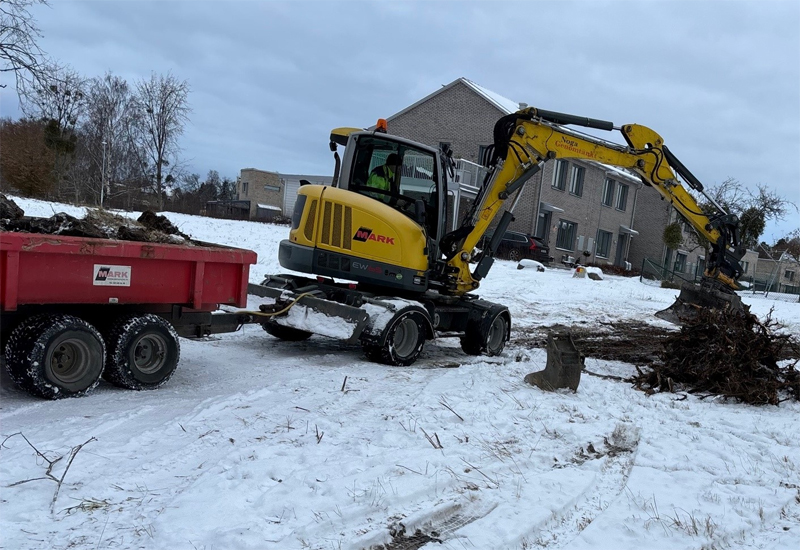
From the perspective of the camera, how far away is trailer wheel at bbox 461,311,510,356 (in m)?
9.52

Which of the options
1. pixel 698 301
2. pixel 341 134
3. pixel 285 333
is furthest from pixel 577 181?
pixel 285 333

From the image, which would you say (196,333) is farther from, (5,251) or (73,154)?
(73,154)

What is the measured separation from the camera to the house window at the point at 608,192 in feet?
122

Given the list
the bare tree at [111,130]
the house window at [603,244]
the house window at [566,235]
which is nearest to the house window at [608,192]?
the house window at [603,244]

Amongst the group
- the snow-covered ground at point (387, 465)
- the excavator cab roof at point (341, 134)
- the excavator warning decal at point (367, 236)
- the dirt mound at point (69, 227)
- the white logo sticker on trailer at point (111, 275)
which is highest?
the excavator cab roof at point (341, 134)

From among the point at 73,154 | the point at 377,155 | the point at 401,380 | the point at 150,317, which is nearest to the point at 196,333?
the point at 150,317

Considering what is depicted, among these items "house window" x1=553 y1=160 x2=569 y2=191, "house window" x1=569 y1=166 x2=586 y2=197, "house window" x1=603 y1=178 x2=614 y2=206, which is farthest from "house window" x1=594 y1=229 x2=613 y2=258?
"house window" x1=553 y1=160 x2=569 y2=191

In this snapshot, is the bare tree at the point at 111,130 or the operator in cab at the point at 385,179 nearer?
the operator in cab at the point at 385,179

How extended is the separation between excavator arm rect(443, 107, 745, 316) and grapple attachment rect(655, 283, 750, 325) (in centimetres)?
22

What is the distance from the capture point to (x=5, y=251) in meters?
4.95

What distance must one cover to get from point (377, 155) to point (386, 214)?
0.99 metres

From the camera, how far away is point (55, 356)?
5.47 m

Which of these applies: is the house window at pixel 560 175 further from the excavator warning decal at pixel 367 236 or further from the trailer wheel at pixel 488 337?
the excavator warning decal at pixel 367 236

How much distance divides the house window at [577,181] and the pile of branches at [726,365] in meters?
27.0
